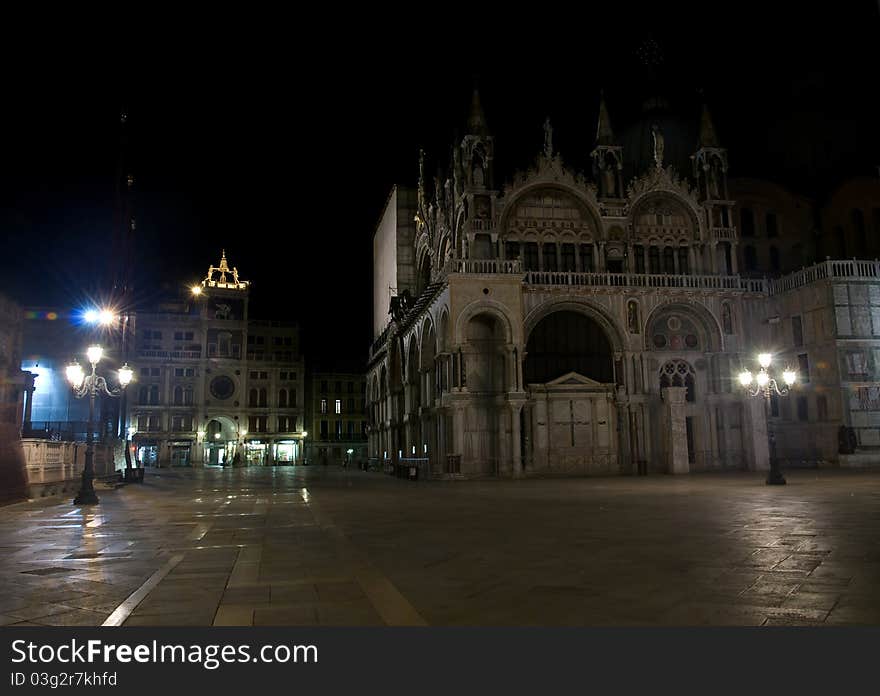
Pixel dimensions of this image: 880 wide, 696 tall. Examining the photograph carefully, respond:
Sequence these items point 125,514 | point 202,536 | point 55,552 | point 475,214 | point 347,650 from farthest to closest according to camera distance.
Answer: point 475,214
point 125,514
point 202,536
point 55,552
point 347,650

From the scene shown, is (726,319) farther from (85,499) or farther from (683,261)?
(85,499)

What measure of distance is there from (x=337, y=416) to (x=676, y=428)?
63713 millimetres

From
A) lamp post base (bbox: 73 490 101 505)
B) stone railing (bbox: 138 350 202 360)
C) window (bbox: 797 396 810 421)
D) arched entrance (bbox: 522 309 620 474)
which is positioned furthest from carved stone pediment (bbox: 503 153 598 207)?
stone railing (bbox: 138 350 202 360)

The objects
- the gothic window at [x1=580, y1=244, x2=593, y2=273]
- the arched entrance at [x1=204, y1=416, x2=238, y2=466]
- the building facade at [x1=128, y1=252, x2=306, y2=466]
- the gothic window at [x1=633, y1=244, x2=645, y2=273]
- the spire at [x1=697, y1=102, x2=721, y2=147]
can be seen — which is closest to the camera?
the gothic window at [x1=580, y1=244, x2=593, y2=273]

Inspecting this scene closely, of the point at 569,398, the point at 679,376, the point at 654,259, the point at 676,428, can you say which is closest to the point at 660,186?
the point at 654,259

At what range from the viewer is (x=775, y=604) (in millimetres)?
6676

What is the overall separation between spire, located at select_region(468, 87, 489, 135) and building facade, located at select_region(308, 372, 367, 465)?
188ft

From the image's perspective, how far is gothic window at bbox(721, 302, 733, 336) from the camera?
4231 centimetres

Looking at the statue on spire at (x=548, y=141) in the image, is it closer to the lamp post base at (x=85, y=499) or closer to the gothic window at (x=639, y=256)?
the gothic window at (x=639, y=256)

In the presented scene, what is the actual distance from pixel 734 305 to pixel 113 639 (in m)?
42.9

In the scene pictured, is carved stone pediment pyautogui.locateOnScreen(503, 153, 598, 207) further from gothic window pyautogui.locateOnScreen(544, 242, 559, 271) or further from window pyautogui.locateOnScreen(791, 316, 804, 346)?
window pyautogui.locateOnScreen(791, 316, 804, 346)

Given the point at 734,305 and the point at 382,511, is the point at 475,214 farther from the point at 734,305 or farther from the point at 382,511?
the point at 382,511

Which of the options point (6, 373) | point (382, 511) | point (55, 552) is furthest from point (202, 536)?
point (6, 373)

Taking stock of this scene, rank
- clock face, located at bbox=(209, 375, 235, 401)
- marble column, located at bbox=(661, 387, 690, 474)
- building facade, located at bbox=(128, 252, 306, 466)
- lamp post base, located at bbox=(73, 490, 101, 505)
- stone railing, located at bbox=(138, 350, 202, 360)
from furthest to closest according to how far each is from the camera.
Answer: clock face, located at bbox=(209, 375, 235, 401) → stone railing, located at bbox=(138, 350, 202, 360) → building facade, located at bbox=(128, 252, 306, 466) → marble column, located at bbox=(661, 387, 690, 474) → lamp post base, located at bbox=(73, 490, 101, 505)
